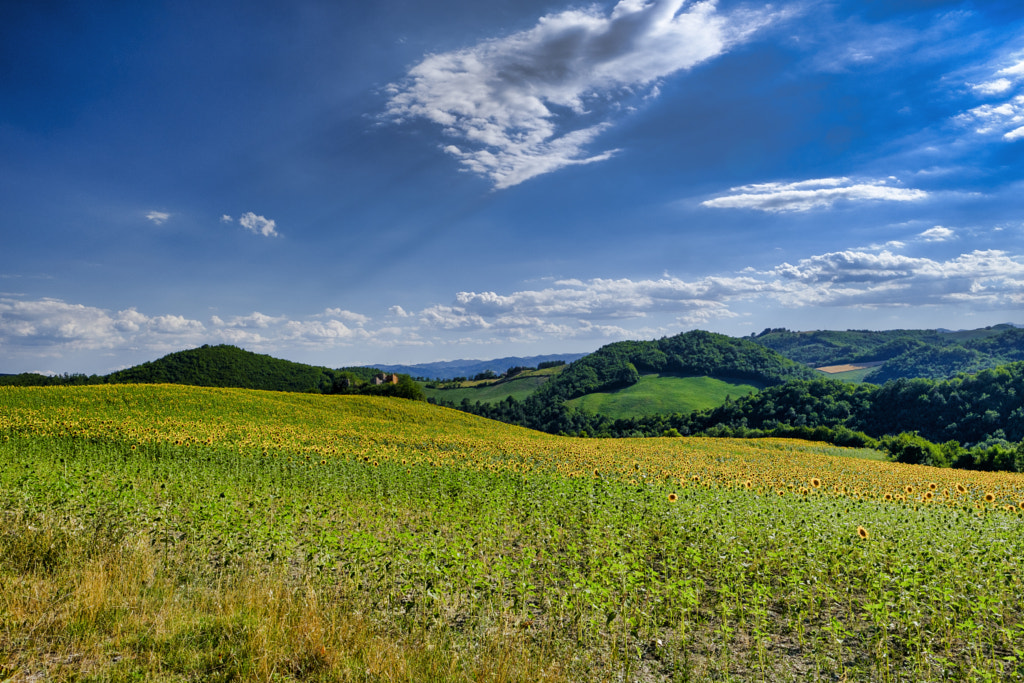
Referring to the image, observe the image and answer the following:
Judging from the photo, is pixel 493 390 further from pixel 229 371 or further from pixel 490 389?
pixel 229 371

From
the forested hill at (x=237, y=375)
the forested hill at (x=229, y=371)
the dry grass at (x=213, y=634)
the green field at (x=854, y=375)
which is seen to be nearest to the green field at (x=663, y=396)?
the forested hill at (x=237, y=375)

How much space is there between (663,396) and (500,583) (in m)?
120

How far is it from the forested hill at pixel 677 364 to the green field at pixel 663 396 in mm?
4675

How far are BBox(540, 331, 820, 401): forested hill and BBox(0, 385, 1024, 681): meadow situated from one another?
121194 mm

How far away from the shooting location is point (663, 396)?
398ft

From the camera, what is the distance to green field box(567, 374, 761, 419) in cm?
11471

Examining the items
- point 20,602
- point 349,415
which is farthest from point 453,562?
point 349,415

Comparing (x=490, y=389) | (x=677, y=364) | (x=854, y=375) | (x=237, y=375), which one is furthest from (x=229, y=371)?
(x=854, y=375)

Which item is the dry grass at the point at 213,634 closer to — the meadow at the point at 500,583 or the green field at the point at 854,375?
the meadow at the point at 500,583

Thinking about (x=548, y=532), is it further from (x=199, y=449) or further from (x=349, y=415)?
(x=349, y=415)

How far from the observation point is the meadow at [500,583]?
520 centimetres

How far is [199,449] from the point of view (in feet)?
63.5

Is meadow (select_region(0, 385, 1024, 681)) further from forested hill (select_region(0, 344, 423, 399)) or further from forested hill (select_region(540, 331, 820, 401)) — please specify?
forested hill (select_region(540, 331, 820, 401))

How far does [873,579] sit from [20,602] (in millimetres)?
10219
